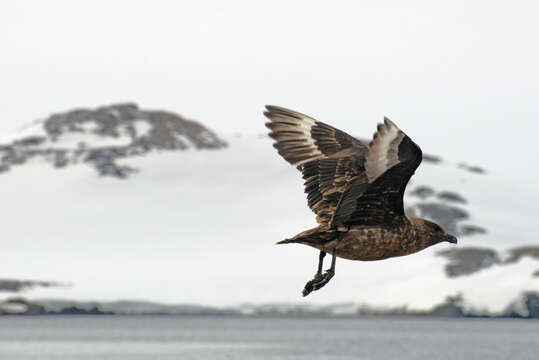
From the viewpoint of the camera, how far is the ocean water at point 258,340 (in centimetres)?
11806

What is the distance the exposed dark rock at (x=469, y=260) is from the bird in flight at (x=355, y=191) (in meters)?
163

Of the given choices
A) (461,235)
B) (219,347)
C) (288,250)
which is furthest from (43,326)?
(461,235)

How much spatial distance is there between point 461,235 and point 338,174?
18191 centimetres

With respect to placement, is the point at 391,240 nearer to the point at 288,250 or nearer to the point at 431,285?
the point at 431,285

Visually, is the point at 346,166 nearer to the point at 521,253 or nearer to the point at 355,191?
the point at 355,191

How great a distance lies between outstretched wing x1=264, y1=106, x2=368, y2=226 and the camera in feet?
40.2

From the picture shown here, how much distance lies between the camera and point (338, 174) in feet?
41.0

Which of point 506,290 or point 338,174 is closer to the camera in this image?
point 338,174

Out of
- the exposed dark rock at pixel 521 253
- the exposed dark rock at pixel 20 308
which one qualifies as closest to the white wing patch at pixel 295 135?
the exposed dark rock at pixel 521 253

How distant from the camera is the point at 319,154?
13.4m

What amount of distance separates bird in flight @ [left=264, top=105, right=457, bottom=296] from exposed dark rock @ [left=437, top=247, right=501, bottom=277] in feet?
535

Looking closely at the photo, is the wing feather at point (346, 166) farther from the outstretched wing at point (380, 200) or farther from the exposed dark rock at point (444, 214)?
the exposed dark rock at point (444, 214)

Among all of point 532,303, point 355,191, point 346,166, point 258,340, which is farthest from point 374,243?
point 532,303

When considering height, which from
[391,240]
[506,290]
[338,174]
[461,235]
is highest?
[461,235]
